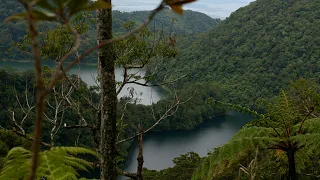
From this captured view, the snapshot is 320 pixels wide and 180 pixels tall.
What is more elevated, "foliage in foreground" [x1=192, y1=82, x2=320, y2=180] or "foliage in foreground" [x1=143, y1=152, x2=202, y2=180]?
"foliage in foreground" [x1=192, y1=82, x2=320, y2=180]

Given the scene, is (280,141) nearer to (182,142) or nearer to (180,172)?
(180,172)

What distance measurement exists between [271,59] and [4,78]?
28170 millimetres

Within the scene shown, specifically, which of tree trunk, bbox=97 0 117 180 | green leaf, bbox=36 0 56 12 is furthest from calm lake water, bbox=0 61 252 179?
green leaf, bbox=36 0 56 12

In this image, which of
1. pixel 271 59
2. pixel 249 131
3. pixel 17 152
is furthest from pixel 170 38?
pixel 271 59

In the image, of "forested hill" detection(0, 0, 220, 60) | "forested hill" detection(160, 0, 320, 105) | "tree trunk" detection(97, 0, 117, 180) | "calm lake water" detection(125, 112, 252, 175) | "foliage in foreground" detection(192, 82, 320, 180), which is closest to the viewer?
"tree trunk" detection(97, 0, 117, 180)

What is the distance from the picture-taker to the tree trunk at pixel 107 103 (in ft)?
5.94

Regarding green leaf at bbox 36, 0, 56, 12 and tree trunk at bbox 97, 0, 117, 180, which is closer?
green leaf at bbox 36, 0, 56, 12

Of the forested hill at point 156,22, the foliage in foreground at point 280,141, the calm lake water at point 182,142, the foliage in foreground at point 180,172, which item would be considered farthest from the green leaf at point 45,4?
the forested hill at point 156,22

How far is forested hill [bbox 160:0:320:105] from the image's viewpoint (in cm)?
3338

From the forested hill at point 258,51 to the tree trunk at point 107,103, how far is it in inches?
1134

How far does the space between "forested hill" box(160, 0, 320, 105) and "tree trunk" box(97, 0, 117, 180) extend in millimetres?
28799

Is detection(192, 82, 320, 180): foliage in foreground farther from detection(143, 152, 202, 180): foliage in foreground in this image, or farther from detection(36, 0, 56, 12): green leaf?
detection(143, 152, 202, 180): foliage in foreground

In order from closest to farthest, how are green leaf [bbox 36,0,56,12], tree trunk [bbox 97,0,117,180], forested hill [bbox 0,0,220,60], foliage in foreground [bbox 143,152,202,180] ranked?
green leaf [bbox 36,0,56,12]
tree trunk [bbox 97,0,117,180]
foliage in foreground [bbox 143,152,202,180]
forested hill [bbox 0,0,220,60]

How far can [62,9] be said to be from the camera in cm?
35
